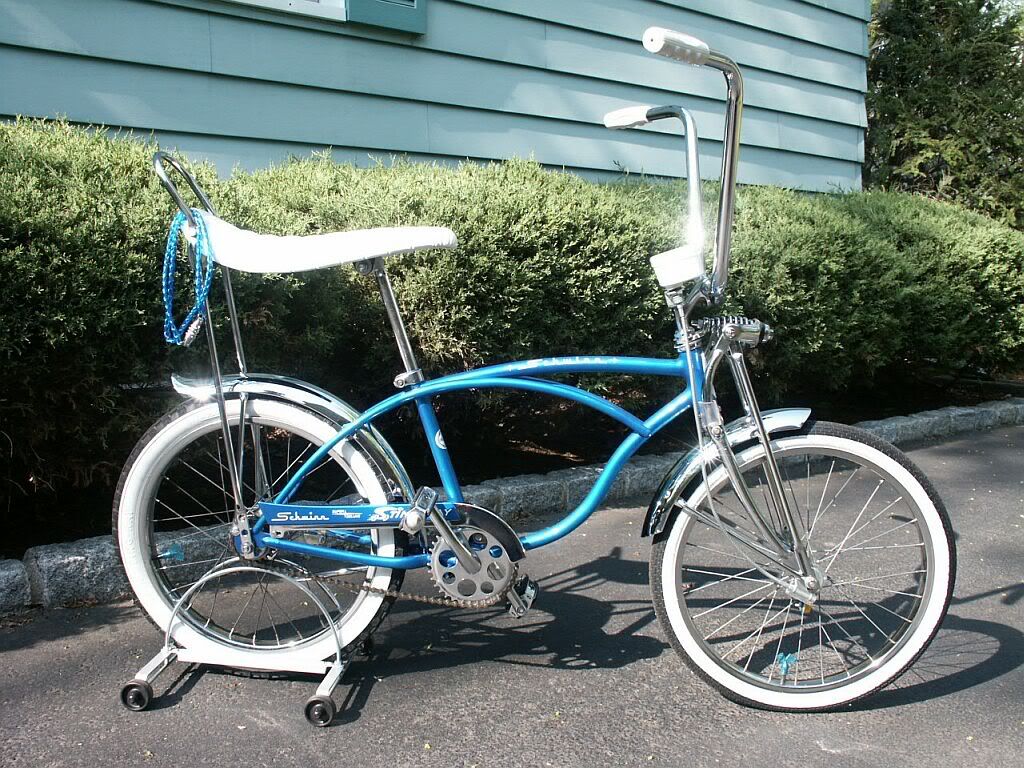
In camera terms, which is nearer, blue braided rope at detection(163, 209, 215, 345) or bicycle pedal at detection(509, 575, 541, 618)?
blue braided rope at detection(163, 209, 215, 345)

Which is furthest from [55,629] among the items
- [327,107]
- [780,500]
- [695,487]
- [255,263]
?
[327,107]

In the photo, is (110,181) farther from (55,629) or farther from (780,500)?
(780,500)

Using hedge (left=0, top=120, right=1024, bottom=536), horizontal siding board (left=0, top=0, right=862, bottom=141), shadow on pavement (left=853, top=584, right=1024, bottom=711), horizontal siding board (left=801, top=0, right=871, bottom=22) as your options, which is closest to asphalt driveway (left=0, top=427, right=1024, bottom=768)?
shadow on pavement (left=853, top=584, right=1024, bottom=711)

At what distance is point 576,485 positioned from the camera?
3859mm

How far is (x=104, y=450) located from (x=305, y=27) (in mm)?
2659

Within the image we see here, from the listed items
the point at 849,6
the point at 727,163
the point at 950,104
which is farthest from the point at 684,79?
the point at 727,163

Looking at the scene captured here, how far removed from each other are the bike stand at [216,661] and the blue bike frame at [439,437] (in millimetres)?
113

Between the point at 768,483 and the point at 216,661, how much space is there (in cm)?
157

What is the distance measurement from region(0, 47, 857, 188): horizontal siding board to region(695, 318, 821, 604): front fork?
2490 mm

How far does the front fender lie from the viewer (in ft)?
7.53

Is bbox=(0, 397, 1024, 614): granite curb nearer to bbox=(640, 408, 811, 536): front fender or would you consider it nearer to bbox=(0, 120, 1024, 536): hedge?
bbox=(0, 120, 1024, 536): hedge

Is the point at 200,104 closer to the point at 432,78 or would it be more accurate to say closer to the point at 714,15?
the point at 432,78

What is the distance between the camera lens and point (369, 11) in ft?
15.7

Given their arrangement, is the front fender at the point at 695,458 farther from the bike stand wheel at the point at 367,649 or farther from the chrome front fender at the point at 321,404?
the bike stand wheel at the point at 367,649
